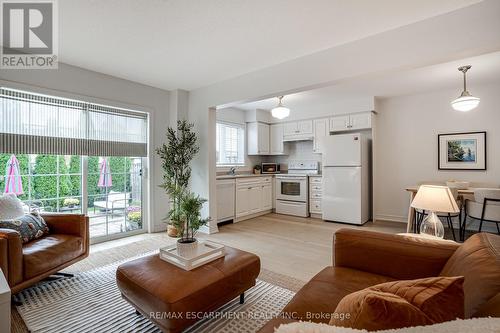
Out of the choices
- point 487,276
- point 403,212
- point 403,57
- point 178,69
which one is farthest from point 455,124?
point 178,69

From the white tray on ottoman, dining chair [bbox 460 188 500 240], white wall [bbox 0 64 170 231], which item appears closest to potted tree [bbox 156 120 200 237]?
white wall [bbox 0 64 170 231]

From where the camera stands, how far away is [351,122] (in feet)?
15.9

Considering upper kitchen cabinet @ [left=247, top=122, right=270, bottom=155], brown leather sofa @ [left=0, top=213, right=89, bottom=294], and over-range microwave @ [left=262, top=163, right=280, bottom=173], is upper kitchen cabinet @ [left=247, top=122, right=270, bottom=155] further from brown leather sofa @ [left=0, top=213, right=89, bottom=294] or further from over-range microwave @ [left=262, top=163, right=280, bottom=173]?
brown leather sofa @ [left=0, top=213, right=89, bottom=294]

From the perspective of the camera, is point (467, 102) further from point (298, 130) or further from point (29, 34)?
point (29, 34)

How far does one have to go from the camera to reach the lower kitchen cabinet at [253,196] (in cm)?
489

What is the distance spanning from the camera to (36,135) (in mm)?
2973

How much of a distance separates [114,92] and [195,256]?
3044 mm

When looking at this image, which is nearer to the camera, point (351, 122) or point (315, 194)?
point (351, 122)

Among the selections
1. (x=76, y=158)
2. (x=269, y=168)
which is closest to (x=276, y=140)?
(x=269, y=168)

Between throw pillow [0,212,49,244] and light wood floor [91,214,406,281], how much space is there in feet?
3.18

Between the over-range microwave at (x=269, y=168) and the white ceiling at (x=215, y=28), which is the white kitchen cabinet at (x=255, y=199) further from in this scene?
the white ceiling at (x=215, y=28)

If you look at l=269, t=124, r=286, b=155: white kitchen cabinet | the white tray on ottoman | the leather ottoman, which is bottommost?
the leather ottoman

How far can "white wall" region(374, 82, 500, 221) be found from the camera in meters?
3.93

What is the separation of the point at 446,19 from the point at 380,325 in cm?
268
